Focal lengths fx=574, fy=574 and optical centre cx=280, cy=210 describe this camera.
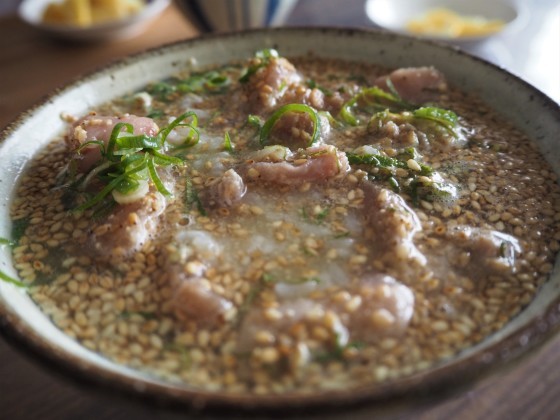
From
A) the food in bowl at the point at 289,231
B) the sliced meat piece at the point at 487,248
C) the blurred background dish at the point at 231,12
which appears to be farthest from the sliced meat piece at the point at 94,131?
the blurred background dish at the point at 231,12

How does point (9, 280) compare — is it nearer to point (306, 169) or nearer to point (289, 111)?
point (306, 169)

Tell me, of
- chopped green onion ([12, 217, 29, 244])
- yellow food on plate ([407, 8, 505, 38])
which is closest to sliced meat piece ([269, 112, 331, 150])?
chopped green onion ([12, 217, 29, 244])

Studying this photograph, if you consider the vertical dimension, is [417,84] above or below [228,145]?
above

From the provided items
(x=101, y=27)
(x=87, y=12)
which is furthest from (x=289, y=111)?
(x=87, y=12)

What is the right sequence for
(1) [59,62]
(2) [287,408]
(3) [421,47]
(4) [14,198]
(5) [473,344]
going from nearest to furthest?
(2) [287,408] < (5) [473,344] < (4) [14,198] < (3) [421,47] < (1) [59,62]

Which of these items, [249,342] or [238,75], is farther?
[238,75]

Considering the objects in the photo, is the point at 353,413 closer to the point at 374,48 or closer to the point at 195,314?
the point at 195,314

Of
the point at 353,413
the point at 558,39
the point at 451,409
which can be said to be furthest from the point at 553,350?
the point at 558,39
